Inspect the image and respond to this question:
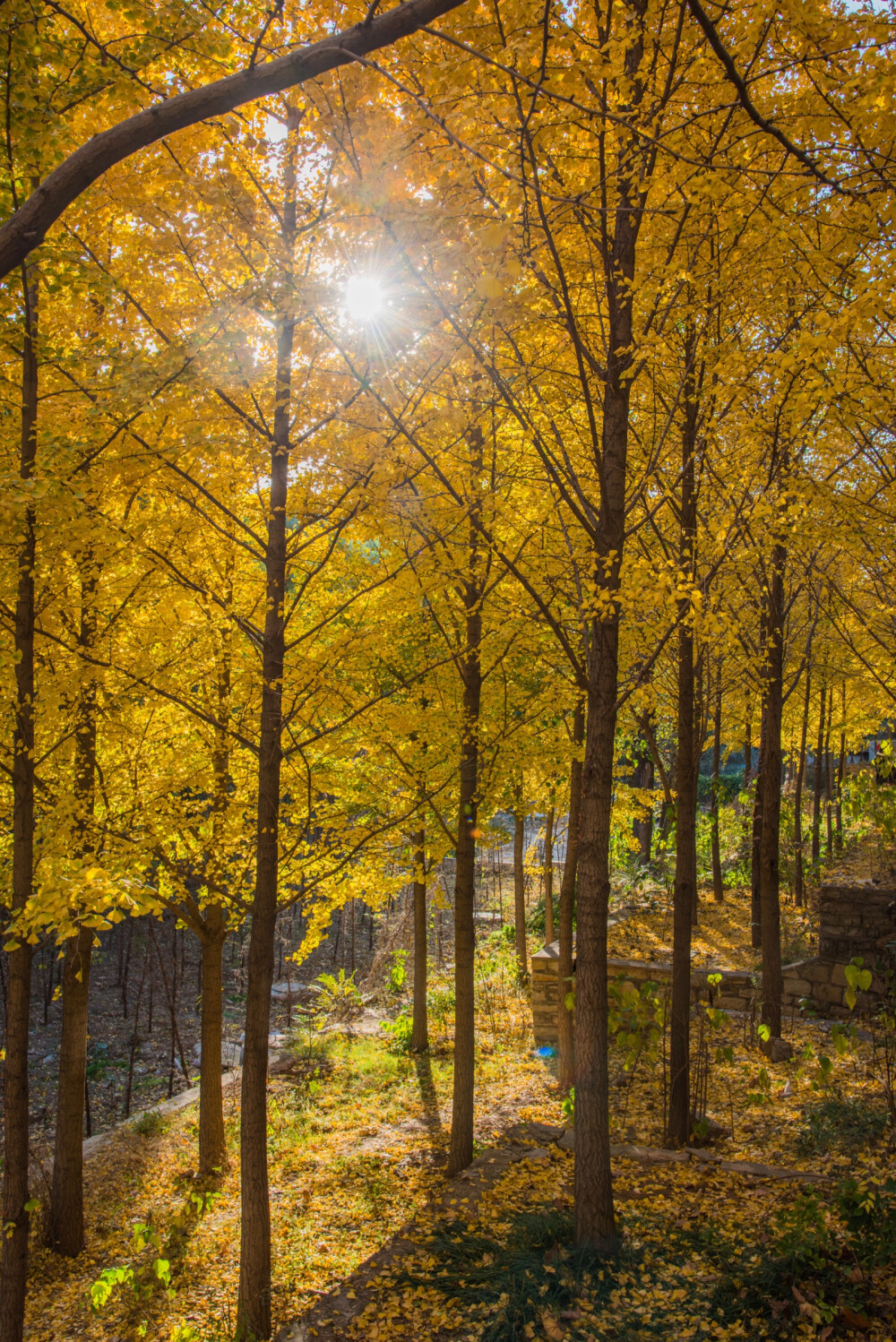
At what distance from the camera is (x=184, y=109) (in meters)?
2.31

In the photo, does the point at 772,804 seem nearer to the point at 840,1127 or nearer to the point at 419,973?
the point at 840,1127

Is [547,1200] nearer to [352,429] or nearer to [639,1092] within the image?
[639,1092]

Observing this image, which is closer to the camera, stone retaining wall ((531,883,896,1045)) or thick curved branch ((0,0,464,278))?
thick curved branch ((0,0,464,278))

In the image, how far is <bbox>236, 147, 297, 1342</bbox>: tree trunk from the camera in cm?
468

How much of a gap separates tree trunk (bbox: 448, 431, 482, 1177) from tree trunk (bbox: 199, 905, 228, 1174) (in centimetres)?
275

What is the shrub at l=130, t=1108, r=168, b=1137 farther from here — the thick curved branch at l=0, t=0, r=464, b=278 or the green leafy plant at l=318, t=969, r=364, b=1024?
the thick curved branch at l=0, t=0, r=464, b=278

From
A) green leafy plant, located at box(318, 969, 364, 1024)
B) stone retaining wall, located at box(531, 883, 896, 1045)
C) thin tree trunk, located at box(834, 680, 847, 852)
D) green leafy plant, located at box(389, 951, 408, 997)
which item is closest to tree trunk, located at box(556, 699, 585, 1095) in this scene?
stone retaining wall, located at box(531, 883, 896, 1045)

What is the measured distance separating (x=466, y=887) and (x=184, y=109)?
613 cm

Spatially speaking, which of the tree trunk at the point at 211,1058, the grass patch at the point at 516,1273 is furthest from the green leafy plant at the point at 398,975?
the grass patch at the point at 516,1273

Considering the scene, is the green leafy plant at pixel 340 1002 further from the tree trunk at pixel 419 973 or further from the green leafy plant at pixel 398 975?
the tree trunk at pixel 419 973

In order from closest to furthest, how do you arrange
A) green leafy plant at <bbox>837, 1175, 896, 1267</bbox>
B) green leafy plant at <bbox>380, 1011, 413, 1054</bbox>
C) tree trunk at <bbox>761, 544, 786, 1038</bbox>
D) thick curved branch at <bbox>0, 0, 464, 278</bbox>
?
1. thick curved branch at <bbox>0, 0, 464, 278</bbox>
2. green leafy plant at <bbox>837, 1175, 896, 1267</bbox>
3. tree trunk at <bbox>761, 544, 786, 1038</bbox>
4. green leafy plant at <bbox>380, 1011, 413, 1054</bbox>

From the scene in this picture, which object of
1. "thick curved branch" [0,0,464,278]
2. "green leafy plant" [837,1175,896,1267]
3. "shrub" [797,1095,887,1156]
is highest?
"thick curved branch" [0,0,464,278]

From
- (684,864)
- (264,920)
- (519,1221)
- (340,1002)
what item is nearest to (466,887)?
(684,864)

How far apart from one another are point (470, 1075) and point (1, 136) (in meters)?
7.51
